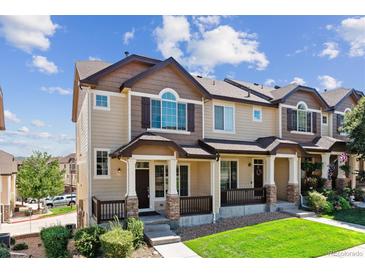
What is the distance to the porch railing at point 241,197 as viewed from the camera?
12.7 m

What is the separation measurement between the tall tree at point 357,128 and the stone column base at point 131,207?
12526 mm

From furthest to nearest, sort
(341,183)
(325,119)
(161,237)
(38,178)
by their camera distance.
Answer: (38,178) → (325,119) → (341,183) → (161,237)

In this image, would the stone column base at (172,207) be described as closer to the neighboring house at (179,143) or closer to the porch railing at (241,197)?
the neighboring house at (179,143)

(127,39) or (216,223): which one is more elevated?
(127,39)

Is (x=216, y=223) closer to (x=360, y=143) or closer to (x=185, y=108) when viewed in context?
(x=185, y=108)

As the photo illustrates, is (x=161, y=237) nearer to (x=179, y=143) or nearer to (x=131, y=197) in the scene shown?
(x=131, y=197)

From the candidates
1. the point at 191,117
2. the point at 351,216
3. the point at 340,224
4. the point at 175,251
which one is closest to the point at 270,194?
the point at 340,224

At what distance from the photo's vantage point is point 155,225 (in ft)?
31.8

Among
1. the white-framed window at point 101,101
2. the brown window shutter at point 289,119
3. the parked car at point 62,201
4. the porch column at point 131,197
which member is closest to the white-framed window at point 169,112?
the white-framed window at point 101,101

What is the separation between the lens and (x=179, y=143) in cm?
1181

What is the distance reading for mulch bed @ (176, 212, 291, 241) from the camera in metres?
9.62

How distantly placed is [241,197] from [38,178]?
1928 cm

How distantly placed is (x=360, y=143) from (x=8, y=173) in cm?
2417
